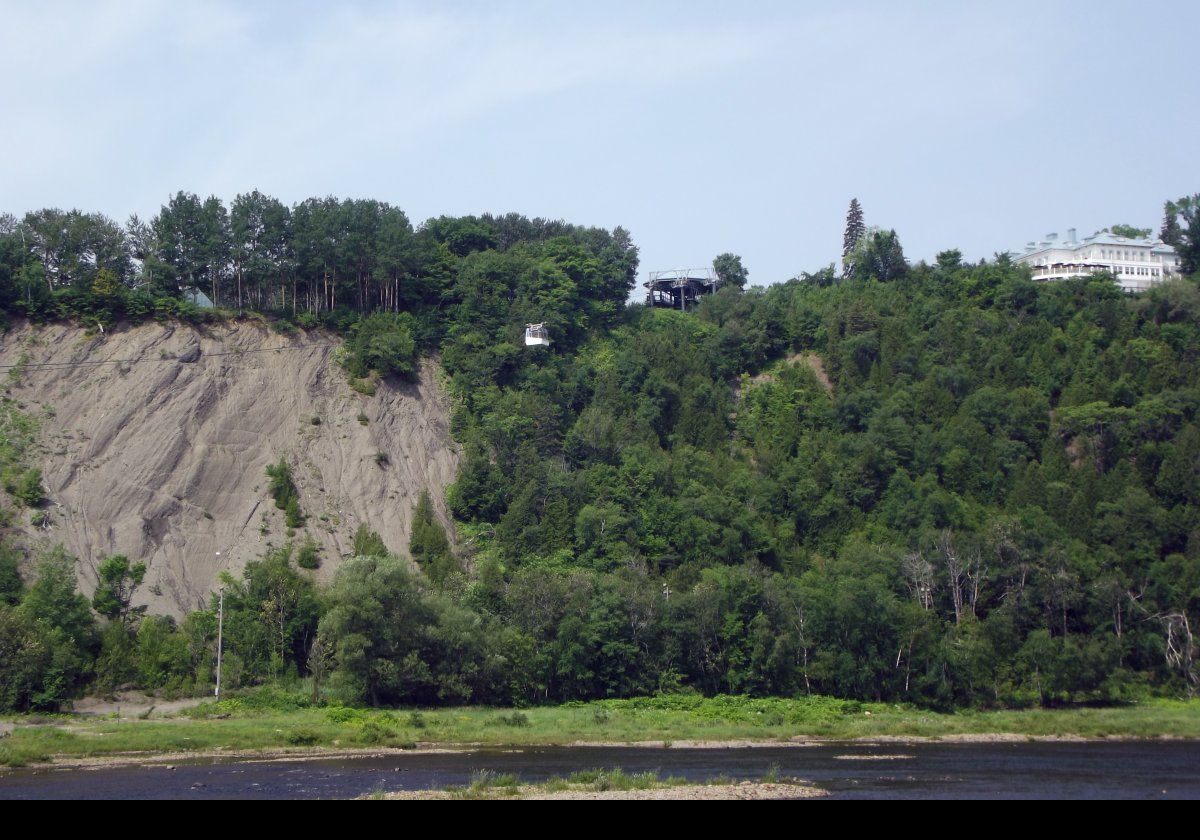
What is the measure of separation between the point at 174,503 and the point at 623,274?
4441 centimetres

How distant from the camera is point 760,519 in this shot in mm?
72125

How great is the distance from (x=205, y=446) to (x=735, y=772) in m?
43.6

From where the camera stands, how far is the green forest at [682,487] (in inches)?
2231

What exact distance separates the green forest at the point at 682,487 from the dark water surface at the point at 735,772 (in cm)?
1147

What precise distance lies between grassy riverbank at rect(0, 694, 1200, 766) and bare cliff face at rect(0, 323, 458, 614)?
1346cm

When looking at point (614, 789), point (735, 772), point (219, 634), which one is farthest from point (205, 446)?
point (614, 789)

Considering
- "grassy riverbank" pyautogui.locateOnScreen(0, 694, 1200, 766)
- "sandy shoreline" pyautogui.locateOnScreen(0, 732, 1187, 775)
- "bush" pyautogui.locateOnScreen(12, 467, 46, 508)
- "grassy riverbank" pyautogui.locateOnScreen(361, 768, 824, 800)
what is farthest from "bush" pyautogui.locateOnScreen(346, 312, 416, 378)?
"grassy riverbank" pyautogui.locateOnScreen(361, 768, 824, 800)

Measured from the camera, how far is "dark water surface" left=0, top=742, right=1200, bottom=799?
33844 mm

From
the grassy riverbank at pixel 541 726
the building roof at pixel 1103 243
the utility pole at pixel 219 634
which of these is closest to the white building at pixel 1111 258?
the building roof at pixel 1103 243

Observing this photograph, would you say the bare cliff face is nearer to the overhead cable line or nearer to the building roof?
the overhead cable line

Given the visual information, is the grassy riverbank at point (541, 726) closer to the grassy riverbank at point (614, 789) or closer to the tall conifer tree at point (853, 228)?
the grassy riverbank at point (614, 789)

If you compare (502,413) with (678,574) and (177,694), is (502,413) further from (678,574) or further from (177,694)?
(177,694)
